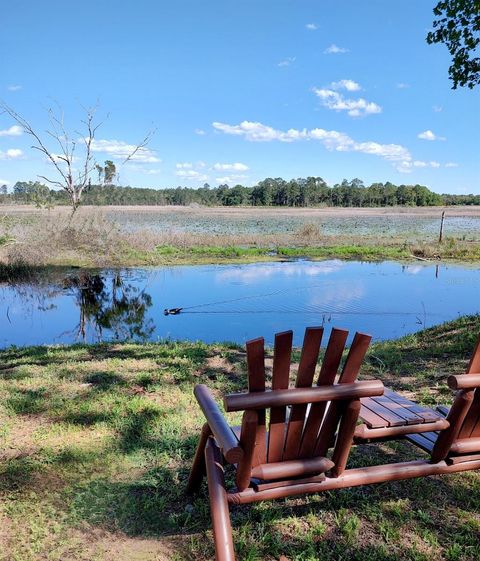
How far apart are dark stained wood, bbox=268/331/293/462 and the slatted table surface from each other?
0.67m

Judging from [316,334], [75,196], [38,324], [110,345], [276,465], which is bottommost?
[38,324]

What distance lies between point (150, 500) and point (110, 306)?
12287 mm

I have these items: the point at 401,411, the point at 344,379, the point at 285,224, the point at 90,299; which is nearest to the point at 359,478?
the point at 401,411

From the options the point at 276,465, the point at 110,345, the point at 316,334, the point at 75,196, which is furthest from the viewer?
the point at 75,196

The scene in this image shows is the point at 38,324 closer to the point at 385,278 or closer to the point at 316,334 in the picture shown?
the point at 316,334

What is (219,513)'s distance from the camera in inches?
77.5

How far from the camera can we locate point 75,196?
2330 centimetres

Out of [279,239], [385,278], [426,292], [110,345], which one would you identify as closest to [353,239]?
[279,239]

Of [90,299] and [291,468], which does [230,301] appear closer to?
[90,299]

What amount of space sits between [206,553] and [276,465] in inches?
28.3

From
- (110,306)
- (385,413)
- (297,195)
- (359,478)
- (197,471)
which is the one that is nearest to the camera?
(359,478)

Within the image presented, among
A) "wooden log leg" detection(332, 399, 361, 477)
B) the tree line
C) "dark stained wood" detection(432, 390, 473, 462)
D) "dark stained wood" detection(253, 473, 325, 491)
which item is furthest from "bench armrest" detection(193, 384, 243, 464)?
the tree line

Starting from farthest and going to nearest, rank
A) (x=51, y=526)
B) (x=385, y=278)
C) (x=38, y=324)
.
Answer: (x=385, y=278), (x=38, y=324), (x=51, y=526)

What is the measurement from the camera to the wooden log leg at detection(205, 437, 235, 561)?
191cm
